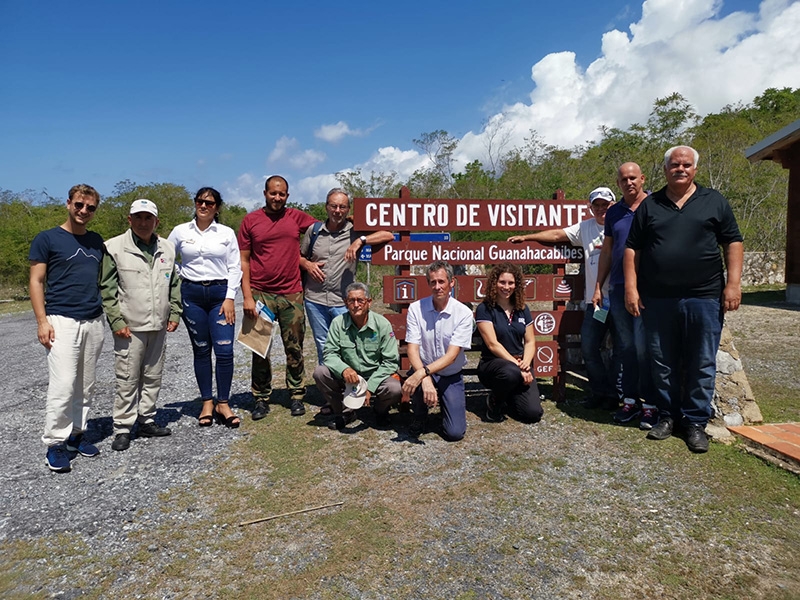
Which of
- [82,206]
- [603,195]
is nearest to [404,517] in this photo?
[82,206]

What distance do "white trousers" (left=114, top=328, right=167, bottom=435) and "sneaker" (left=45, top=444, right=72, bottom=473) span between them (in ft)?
1.44

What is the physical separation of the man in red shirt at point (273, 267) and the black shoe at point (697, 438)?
10.8 feet

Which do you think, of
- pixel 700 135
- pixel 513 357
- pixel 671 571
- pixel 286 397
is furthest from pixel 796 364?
pixel 700 135

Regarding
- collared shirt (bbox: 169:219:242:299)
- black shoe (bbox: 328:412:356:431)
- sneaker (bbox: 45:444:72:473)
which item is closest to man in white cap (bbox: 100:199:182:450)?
collared shirt (bbox: 169:219:242:299)

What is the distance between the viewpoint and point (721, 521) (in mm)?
2943

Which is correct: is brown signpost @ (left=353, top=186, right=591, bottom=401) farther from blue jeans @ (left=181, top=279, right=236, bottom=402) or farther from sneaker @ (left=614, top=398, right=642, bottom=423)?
blue jeans @ (left=181, top=279, right=236, bottom=402)

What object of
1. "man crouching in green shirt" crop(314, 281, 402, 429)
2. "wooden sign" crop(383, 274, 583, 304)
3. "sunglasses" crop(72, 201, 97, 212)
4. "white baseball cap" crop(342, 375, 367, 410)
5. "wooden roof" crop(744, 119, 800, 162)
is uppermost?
"wooden roof" crop(744, 119, 800, 162)

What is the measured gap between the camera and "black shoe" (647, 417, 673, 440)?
162 inches

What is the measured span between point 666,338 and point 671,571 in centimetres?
200

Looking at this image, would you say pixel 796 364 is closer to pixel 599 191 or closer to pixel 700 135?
pixel 599 191

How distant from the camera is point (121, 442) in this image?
13.5ft

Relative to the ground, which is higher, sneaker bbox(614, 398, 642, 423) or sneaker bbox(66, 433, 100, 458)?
sneaker bbox(614, 398, 642, 423)

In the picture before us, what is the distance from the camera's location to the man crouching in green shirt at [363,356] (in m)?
4.34

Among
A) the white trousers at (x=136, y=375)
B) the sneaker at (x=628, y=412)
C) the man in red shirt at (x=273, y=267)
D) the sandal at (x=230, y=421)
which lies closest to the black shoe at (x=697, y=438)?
the sneaker at (x=628, y=412)
